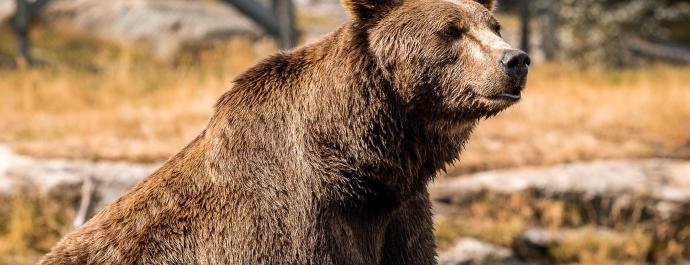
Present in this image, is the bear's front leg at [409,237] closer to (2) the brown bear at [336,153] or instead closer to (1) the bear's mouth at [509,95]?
(2) the brown bear at [336,153]

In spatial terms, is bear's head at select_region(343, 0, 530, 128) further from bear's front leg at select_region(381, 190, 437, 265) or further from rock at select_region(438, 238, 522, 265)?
rock at select_region(438, 238, 522, 265)

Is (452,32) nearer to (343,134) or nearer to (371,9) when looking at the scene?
(371,9)

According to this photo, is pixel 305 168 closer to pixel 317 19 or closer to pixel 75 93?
pixel 75 93

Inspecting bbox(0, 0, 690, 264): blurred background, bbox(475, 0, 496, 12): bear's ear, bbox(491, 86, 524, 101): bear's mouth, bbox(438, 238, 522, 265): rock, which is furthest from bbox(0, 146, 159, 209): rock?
bbox(491, 86, 524, 101): bear's mouth

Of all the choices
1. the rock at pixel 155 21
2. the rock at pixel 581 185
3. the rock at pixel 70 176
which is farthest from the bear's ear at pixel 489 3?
the rock at pixel 155 21

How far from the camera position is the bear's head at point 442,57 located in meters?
3.18

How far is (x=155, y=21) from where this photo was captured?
57.6 feet

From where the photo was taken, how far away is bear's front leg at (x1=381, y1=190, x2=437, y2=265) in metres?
3.36

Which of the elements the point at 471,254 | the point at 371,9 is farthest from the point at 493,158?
the point at 371,9

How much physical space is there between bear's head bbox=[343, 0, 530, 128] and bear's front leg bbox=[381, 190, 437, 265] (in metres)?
0.35

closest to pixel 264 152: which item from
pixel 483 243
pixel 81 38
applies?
pixel 483 243

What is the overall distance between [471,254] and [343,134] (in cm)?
448

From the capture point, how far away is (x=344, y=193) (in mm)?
3189

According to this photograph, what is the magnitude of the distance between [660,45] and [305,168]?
19.0m
